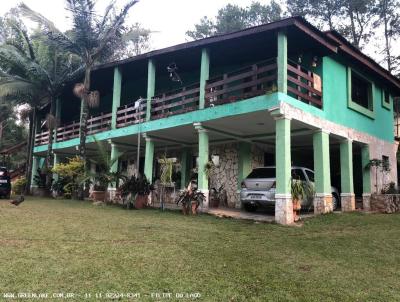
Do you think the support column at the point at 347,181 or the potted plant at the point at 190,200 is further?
the support column at the point at 347,181

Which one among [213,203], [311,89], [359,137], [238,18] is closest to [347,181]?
[359,137]

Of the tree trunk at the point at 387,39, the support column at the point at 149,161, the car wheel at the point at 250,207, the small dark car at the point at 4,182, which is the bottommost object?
the car wheel at the point at 250,207

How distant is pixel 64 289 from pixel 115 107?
13180mm

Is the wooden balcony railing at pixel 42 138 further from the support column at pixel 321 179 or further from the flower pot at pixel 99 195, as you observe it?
the support column at pixel 321 179

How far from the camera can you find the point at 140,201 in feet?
42.8

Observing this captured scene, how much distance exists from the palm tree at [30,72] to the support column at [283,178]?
1227cm

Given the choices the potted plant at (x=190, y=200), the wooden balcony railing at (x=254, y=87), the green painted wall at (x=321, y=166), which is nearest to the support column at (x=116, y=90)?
the wooden balcony railing at (x=254, y=87)

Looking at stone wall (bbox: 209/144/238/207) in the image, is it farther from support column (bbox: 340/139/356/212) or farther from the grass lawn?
the grass lawn

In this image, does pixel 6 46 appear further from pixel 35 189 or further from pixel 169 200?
pixel 169 200

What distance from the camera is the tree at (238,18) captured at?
92.5ft

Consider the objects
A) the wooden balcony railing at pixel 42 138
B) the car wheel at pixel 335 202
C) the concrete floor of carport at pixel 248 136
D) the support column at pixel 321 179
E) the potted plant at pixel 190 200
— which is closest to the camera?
the support column at pixel 321 179

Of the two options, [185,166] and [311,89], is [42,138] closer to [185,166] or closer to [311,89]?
[185,166]

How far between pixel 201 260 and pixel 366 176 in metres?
11.5

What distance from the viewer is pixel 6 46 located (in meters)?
18.3
